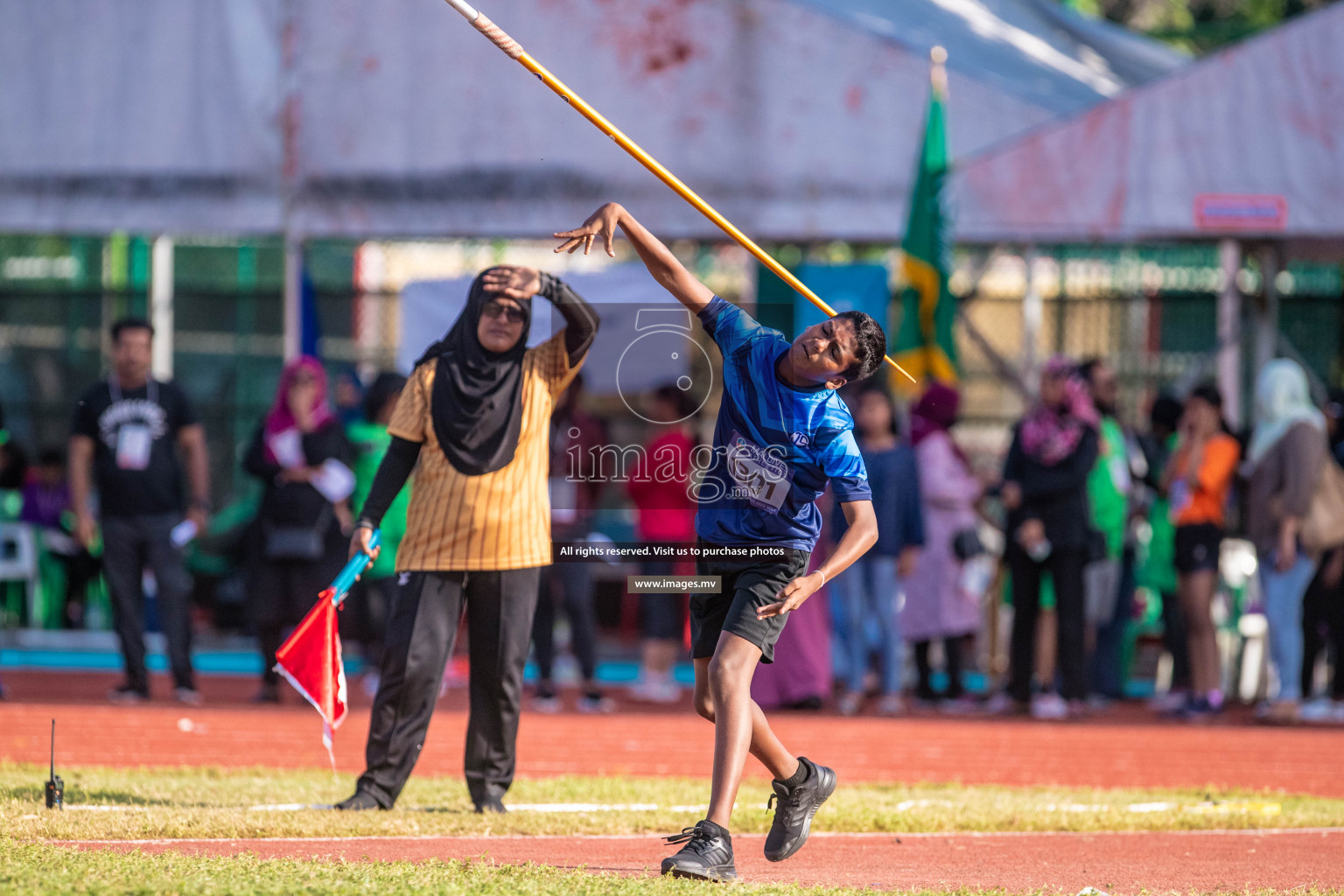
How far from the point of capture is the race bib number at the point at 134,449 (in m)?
9.57

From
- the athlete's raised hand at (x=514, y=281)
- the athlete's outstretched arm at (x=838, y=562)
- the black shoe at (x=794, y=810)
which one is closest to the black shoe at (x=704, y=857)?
the black shoe at (x=794, y=810)

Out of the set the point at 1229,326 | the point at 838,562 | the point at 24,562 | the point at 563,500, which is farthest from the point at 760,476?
the point at 24,562

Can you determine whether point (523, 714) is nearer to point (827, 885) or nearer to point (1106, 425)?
point (1106, 425)

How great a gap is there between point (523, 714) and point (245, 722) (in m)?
1.63

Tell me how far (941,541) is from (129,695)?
199 inches

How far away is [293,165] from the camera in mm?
11609

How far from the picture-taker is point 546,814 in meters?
6.18

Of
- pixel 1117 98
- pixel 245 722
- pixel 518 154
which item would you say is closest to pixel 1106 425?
pixel 1117 98

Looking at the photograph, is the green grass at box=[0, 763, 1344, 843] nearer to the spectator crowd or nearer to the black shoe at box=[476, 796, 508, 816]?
the black shoe at box=[476, 796, 508, 816]

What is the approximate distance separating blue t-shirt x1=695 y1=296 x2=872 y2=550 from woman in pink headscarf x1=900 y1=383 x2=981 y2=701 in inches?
201

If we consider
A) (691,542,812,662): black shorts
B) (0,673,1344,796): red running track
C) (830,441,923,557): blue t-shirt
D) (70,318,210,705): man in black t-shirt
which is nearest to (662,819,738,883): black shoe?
(691,542,812,662): black shorts

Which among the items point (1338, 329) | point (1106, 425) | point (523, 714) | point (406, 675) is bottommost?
point (523, 714)

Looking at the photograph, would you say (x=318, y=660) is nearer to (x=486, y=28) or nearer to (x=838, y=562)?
(x=838, y=562)

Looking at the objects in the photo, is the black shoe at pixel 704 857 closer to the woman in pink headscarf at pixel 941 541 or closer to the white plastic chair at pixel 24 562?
the woman in pink headscarf at pixel 941 541
